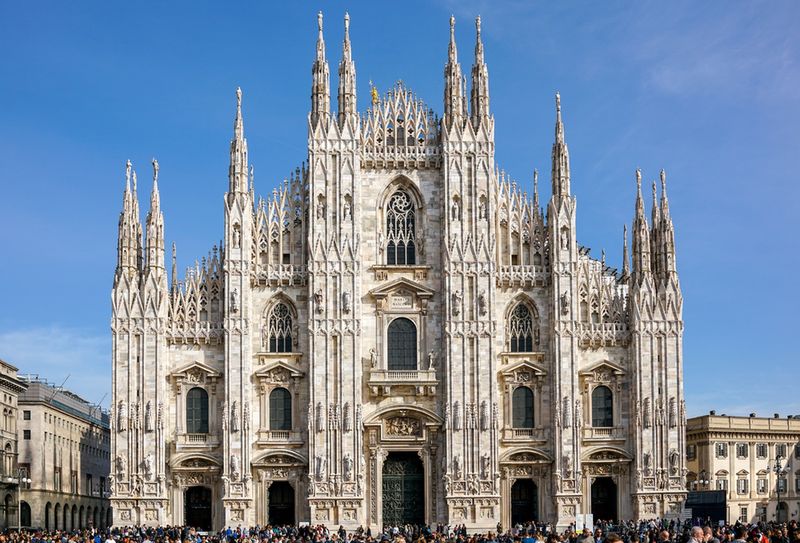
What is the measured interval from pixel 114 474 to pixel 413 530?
48.4 ft

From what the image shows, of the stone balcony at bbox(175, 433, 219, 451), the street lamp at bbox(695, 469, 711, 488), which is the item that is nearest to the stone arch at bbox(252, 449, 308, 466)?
the stone balcony at bbox(175, 433, 219, 451)

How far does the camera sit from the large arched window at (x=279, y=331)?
62406 millimetres

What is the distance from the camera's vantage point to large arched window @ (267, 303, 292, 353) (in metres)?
62.4

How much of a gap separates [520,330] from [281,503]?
14858 millimetres

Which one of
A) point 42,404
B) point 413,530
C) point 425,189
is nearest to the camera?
point 413,530

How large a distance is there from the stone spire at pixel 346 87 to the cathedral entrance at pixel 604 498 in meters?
22.5

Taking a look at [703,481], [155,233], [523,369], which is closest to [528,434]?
[523,369]

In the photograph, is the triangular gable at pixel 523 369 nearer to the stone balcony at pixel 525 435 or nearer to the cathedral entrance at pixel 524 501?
the stone balcony at pixel 525 435

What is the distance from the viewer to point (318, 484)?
6022 centimetres

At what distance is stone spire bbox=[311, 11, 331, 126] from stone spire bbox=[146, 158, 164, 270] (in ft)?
29.3

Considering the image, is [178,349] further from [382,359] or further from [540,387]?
[540,387]

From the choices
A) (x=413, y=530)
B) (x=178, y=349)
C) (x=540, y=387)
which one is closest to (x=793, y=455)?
(x=540, y=387)

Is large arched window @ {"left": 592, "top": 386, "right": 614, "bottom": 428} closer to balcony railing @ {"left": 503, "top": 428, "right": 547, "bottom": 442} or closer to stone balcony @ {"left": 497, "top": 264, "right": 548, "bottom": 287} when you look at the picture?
balcony railing @ {"left": 503, "top": 428, "right": 547, "bottom": 442}

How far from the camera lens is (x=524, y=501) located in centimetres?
6231
